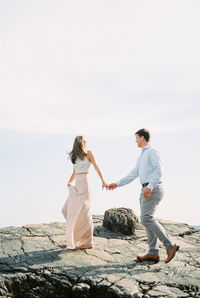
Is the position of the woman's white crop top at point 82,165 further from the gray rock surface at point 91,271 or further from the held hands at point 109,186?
the gray rock surface at point 91,271

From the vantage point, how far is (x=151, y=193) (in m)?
4.68

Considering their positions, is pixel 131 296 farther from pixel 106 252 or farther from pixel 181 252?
pixel 181 252

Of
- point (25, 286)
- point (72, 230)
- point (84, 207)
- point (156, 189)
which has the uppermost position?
point (156, 189)

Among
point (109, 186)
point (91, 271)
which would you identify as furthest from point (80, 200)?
point (91, 271)

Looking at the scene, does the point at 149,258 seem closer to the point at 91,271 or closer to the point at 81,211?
the point at 91,271

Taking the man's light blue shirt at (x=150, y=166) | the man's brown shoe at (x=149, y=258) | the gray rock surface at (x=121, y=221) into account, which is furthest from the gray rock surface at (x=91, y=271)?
the man's light blue shirt at (x=150, y=166)

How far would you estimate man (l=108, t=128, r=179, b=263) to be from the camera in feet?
15.1

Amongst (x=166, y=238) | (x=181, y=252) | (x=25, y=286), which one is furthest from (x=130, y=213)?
(x=25, y=286)

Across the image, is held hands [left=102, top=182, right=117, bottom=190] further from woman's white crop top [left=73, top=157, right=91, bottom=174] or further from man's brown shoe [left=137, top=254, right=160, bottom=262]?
man's brown shoe [left=137, top=254, right=160, bottom=262]

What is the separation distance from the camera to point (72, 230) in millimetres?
5367

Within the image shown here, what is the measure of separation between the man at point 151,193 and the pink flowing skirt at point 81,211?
1043 millimetres

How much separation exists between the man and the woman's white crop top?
38.2 inches

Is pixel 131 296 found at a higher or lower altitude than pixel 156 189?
lower

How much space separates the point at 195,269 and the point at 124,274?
3.97ft
